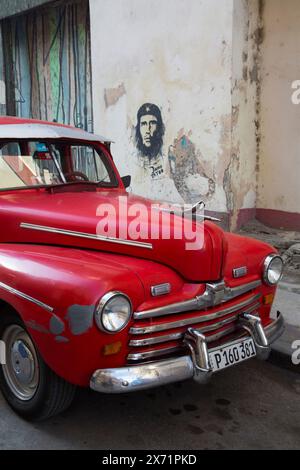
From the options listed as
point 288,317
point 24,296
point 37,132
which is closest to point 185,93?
point 37,132

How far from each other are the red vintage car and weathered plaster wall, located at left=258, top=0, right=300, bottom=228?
11.1 feet

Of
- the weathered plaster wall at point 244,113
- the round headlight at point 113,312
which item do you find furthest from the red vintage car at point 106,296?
the weathered plaster wall at point 244,113

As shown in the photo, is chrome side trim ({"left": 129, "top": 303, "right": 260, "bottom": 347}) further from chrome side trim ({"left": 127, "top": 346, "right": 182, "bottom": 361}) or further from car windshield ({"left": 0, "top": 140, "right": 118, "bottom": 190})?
car windshield ({"left": 0, "top": 140, "right": 118, "bottom": 190})

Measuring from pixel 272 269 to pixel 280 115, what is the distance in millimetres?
3741

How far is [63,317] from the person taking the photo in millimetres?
2473

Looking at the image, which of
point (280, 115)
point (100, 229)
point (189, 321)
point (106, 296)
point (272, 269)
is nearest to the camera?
point (106, 296)

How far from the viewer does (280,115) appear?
6.46 m

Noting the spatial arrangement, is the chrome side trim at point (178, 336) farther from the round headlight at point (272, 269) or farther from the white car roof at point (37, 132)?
→ the white car roof at point (37, 132)

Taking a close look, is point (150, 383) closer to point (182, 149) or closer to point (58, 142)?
point (58, 142)

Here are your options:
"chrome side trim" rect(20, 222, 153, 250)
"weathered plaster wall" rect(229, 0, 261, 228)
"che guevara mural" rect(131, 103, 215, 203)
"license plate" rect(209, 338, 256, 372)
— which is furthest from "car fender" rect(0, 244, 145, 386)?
"che guevara mural" rect(131, 103, 215, 203)

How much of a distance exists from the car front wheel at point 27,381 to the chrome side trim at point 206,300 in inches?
25.3

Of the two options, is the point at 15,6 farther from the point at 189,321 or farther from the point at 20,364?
the point at 189,321

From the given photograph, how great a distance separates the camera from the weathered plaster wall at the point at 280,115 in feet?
20.5

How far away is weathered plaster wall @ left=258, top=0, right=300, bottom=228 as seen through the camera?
6.25 meters
